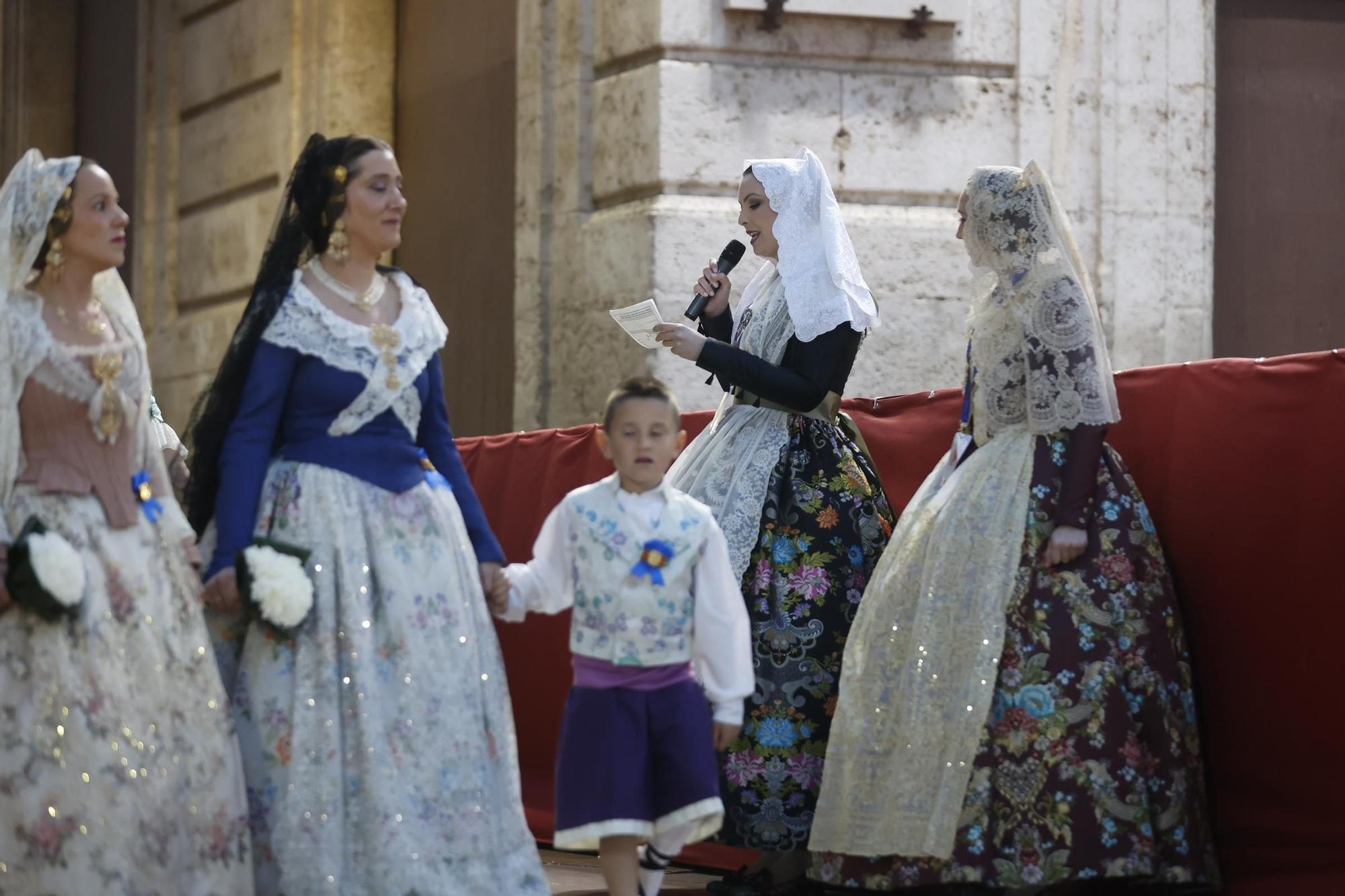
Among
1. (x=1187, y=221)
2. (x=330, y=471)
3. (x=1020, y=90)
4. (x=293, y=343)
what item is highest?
(x=1020, y=90)

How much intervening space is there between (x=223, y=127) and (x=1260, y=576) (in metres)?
8.19

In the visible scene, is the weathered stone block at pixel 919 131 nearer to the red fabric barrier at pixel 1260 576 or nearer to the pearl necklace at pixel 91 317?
the red fabric barrier at pixel 1260 576

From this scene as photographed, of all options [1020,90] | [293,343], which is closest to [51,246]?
[293,343]

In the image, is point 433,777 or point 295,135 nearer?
point 433,777

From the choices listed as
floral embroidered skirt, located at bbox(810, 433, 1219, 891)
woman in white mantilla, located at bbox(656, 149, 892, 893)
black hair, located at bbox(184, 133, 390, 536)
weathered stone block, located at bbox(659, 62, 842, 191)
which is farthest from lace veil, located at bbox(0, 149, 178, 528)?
weathered stone block, located at bbox(659, 62, 842, 191)

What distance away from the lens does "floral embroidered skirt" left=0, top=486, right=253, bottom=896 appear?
3959 millimetres

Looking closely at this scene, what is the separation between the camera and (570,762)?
4.29 m

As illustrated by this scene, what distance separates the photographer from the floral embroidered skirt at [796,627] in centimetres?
497

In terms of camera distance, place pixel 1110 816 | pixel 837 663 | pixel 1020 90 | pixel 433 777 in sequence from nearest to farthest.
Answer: pixel 433 777
pixel 1110 816
pixel 837 663
pixel 1020 90

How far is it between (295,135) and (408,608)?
691 centimetres

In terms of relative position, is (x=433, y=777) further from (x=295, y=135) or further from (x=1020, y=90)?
(x=295, y=135)
